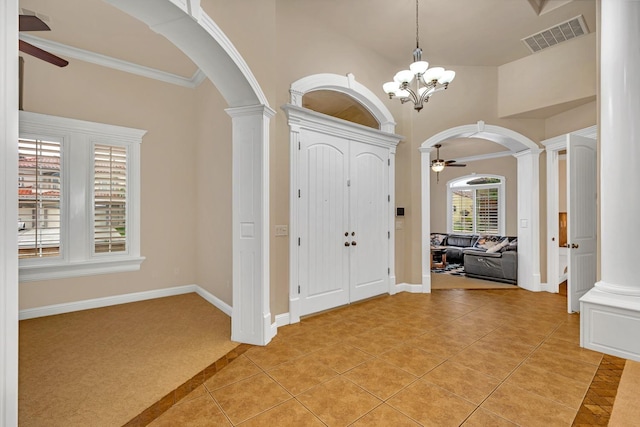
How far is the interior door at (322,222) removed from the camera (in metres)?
3.86

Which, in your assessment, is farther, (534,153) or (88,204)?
(534,153)

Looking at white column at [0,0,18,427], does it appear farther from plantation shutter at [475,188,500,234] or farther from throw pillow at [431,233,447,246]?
plantation shutter at [475,188,500,234]

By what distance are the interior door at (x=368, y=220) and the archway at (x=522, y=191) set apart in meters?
0.76

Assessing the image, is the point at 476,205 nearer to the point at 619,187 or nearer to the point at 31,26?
the point at 619,187

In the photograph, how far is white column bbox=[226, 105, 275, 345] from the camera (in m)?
3.07

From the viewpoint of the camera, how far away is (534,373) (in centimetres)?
251

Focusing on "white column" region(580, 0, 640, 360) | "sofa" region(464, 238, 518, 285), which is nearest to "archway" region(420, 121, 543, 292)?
"sofa" region(464, 238, 518, 285)

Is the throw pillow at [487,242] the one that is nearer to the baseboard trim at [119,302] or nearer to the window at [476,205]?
the window at [476,205]

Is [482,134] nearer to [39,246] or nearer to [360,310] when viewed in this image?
[360,310]

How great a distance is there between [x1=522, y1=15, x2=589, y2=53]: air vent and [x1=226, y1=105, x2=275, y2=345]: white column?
164 inches

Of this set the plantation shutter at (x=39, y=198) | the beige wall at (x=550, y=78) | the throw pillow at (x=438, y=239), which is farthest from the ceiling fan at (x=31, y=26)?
the throw pillow at (x=438, y=239)

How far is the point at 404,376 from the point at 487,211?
8525mm

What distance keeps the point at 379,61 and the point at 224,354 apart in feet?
15.5

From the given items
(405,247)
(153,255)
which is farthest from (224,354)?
(405,247)
